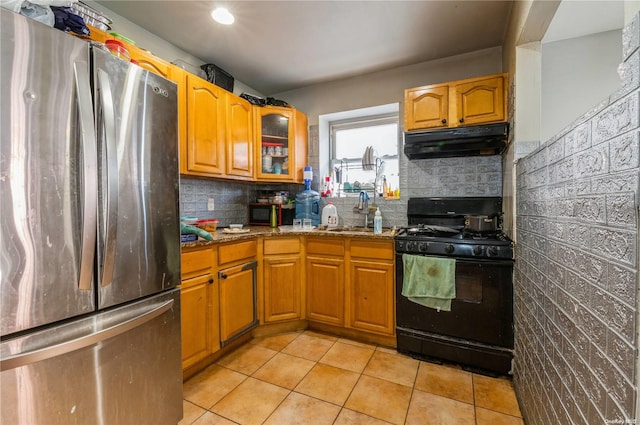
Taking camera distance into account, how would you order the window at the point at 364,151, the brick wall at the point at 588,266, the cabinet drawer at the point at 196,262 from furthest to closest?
the window at the point at 364,151 < the cabinet drawer at the point at 196,262 < the brick wall at the point at 588,266

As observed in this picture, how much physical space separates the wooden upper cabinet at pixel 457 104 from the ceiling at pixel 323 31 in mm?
376

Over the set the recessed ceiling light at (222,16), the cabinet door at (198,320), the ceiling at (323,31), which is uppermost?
the ceiling at (323,31)

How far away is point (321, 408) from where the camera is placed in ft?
4.98

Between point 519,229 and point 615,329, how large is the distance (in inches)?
41.6

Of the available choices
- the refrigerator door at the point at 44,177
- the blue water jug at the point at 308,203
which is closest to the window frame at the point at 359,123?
the blue water jug at the point at 308,203

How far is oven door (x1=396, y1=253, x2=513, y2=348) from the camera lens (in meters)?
1.76

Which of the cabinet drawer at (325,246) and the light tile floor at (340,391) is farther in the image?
the cabinet drawer at (325,246)

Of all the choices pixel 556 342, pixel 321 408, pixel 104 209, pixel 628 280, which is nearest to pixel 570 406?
pixel 556 342

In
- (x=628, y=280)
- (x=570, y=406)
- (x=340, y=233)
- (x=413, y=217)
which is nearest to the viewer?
(x=628, y=280)

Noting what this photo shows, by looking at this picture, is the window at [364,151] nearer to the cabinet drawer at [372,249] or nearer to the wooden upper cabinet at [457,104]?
the wooden upper cabinet at [457,104]

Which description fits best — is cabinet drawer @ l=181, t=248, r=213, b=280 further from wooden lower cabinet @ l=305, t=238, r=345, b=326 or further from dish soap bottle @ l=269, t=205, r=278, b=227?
dish soap bottle @ l=269, t=205, r=278, b=227

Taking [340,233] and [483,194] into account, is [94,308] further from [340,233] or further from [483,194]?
[483,194]

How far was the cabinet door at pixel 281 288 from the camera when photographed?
7.67 ft

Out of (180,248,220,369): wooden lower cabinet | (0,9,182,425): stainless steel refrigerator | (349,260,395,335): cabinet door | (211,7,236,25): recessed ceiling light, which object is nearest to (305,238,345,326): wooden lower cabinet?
(349,260,395,335): cabinet door
